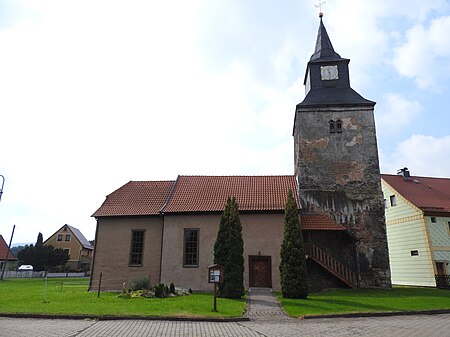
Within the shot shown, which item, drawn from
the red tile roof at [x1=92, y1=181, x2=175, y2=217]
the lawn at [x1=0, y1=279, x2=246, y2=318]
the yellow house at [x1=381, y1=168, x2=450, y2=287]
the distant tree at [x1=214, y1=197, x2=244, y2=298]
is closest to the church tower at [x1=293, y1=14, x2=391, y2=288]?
the distant tree at [x1=214, y1=197, x2=244, y2=298]

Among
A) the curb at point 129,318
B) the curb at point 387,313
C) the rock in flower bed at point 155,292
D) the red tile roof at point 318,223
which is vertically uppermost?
the red tile roof at point 318,223

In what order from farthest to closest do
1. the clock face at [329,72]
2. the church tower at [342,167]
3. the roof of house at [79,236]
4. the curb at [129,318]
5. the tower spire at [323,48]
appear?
the roof of house at [79,236]
the tower spire at [323,48]
the clock face at [329,72]
the church tower at [342,167]
the curb at [129,318]

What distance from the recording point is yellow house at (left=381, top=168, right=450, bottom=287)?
26125 millimetres

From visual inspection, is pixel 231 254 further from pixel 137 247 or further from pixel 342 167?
pixel 342 167

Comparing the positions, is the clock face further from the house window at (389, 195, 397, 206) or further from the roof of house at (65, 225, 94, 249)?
the roof of house at (65, 225, 94, 249)

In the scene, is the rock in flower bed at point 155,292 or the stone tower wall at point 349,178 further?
the stone tower wall at point 349,178

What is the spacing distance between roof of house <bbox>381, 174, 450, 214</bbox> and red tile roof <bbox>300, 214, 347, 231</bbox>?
9.74 metres

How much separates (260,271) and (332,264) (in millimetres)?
4455

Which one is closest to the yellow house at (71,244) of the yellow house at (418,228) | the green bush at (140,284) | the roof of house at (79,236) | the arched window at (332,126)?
the roof of house at (79,236)

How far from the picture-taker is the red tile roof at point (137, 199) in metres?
23.8

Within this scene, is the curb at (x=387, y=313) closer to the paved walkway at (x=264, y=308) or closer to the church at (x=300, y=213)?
the paved walkway at (x=264, y=308)

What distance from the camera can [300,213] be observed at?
23375 mm

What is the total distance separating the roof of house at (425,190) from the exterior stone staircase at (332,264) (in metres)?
Answer: 10.2

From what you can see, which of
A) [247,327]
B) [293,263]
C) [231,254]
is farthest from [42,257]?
[247,327]
